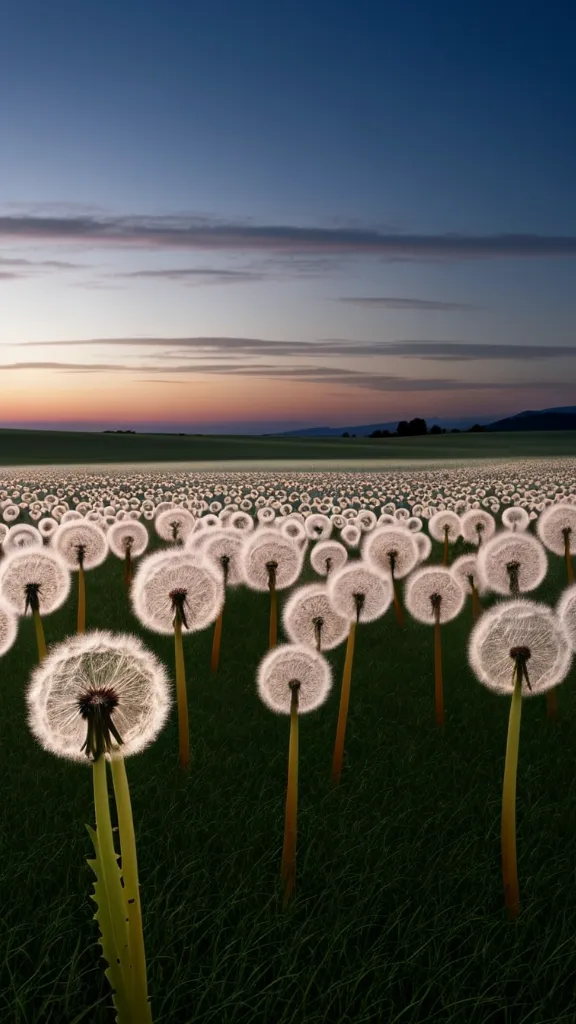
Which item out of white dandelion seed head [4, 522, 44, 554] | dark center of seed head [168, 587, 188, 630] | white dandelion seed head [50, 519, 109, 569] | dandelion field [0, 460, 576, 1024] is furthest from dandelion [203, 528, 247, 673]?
white dandelion seed head [4, 522, 44, 554]

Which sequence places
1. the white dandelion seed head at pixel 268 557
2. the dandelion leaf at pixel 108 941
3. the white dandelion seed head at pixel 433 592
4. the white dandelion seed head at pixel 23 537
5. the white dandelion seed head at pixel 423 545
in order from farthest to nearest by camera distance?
the white dandelion seed head at pixel 23 537 → the white dandelion seed head at pixel 423 545 → the white dandelion seed head at pixel 268 557 → the white dandelion seed head at pixel 433 592 → the dandelion leaf at pixel 108 941

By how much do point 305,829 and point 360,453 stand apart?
4431 inches

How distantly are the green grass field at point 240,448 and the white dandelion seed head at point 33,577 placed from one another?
92.4 metres

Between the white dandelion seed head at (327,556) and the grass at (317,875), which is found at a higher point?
the white dandelion seed head at (327,556)

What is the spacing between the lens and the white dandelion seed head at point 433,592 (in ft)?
25.5

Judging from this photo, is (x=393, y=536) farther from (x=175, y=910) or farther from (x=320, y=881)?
(x=175, y=910)

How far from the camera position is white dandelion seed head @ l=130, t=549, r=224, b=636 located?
20.7ft

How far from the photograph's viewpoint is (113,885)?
9.93 ft

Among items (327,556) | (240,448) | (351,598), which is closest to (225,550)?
(327,556)

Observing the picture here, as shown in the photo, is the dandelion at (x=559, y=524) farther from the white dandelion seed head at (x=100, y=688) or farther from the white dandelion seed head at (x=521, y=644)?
the white dandelion seed head at (x=100, y=688)

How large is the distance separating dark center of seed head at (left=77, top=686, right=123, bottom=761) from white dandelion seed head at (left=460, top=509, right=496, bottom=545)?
36.6ft

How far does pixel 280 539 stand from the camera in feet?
28.7

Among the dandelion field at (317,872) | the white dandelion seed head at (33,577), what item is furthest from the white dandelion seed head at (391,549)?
the white dandelion seed head at (33,577)

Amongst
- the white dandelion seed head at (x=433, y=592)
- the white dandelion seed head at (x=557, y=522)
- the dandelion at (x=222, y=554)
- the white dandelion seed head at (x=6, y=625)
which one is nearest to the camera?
the white dandelion seed head at (x=6, y=625)
